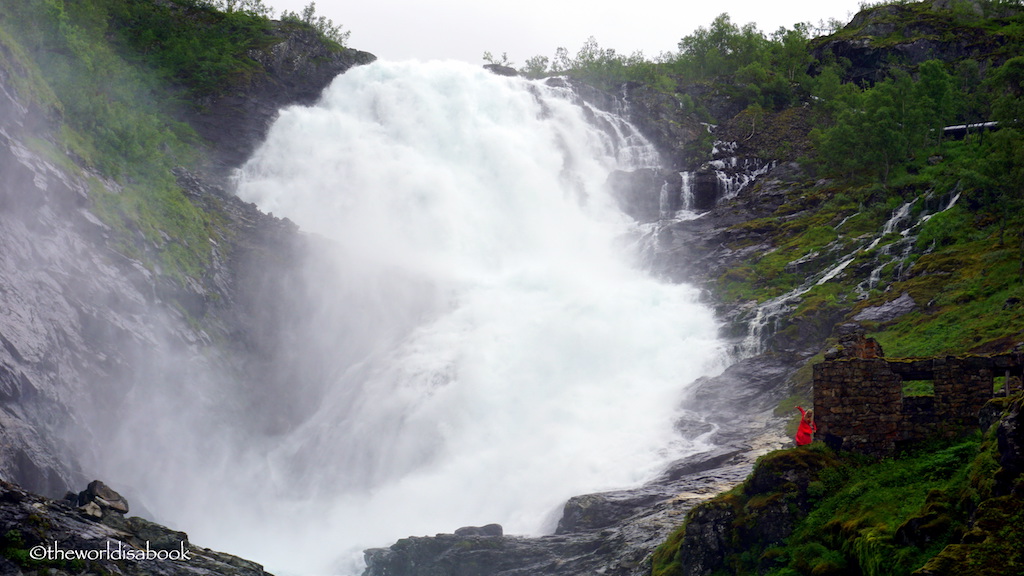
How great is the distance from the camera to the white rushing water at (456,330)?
3481 centimetres

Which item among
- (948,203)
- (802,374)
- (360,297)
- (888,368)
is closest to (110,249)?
(360,297)

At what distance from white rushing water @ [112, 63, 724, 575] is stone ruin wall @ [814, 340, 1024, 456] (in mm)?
13401

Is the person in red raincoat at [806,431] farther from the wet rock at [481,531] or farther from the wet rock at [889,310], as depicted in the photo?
the wet rock at [889,310]

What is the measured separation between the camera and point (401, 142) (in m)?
67.1

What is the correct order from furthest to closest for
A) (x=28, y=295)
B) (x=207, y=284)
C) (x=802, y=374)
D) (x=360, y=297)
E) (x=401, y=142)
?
(x=401, y=142)
(x=360, y=297)
(x=207, y=284)
(x=802, y=374)
(x=28, y=295)

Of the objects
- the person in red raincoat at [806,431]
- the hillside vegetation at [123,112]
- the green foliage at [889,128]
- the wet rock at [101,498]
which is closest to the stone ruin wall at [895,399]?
the person in red raincoat at [806,431]

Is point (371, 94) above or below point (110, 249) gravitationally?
above

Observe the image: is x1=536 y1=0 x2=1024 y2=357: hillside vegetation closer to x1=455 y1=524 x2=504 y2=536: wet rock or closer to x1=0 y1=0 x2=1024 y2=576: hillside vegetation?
x1=0 y1=0 x2=1024 y2=576: hillside vegetation

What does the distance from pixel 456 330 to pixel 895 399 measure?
31.1 metres

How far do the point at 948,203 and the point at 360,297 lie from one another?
108 feet

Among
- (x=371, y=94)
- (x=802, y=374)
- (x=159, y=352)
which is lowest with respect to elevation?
(x=802, y=374)

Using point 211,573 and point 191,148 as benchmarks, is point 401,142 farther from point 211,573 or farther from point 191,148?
point 211,573

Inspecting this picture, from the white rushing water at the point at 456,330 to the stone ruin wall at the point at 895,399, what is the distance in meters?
13.4

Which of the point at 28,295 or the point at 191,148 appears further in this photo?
the point at 191,148
